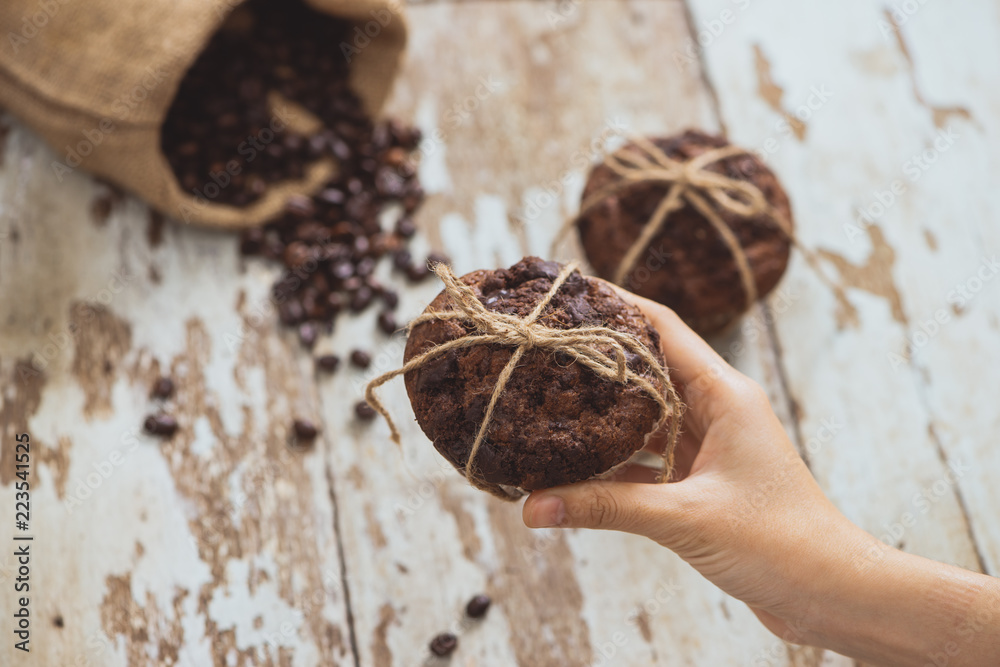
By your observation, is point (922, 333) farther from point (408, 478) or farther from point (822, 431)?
point (408, 478)

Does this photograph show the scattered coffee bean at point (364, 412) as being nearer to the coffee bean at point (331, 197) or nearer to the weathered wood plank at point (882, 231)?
the coffee bean at point (331, 197)

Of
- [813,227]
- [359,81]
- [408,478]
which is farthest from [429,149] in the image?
[813,227]

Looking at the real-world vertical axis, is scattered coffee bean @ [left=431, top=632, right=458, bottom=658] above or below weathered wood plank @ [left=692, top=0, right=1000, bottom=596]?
below

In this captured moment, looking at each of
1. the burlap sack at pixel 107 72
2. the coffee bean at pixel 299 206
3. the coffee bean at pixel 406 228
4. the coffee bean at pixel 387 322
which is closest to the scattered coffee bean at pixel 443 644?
the coffee bean at pixel 387 322

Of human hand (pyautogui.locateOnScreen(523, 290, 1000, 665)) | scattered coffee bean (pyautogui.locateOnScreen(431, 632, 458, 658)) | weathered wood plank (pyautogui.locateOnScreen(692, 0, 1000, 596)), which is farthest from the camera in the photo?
weathered wood plank (pyautogui.locateOnScreen(692, 0, 1000, 596))

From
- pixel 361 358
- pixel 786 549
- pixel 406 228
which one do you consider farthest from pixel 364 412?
pixel 786 549

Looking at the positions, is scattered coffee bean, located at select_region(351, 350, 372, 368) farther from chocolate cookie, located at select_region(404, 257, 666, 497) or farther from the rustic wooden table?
chocolate cookie, located at select_region(404, 257, 666, 497)

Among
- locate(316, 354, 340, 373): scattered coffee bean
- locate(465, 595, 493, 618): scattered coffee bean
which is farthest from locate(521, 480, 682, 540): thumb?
locate(316, 354, 340, 373): scattered coffee bean
